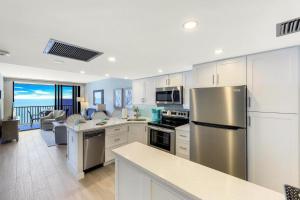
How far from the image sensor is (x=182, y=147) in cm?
283

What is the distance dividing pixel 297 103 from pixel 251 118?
534 millimetres

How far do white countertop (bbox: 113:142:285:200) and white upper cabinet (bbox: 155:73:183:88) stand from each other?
2322 millimetres

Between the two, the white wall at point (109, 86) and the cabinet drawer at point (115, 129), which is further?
the white wall at point (109, 86)

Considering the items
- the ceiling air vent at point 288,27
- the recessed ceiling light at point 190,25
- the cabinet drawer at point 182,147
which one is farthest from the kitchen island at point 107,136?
the ceiling air vent at point 288,27

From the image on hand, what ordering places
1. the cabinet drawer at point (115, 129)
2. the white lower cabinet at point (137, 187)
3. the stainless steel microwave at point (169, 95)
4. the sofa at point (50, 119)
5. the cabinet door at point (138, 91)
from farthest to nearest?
the sofa at point (50, 119)
the cabinet door at point (138, 91)
the stainless steel microwave at point (169, 95)
the cabinet drawer at point (115, 129)
the white lower cabinet at point (137, 187)

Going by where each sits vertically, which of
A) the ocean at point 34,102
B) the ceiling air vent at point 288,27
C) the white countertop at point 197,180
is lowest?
the white countertop at point 197,180

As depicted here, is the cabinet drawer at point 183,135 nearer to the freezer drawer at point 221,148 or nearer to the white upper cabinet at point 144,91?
the freezer drawer at point 221,148

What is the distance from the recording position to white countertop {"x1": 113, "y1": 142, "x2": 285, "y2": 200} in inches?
31.7

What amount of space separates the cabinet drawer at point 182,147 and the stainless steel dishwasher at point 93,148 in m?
1.60

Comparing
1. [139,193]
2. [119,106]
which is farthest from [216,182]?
[119,106]

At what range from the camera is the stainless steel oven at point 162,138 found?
2.99 metres

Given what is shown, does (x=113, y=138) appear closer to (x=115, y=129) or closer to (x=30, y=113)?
(x=115, y=129)

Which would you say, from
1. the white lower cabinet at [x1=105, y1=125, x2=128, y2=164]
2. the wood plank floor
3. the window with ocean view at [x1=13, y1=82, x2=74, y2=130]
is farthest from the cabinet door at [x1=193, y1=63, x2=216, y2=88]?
the window with ocean view at [x1=13, y1=82, x2=74, y2=130]

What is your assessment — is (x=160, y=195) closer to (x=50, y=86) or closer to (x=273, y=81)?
(x=273, y=81)
